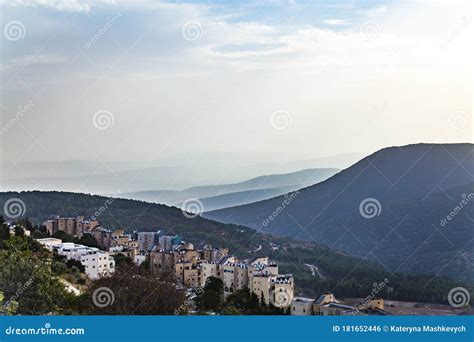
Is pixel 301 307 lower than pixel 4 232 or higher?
lower

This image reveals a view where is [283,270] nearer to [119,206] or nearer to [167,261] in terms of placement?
[167,261]

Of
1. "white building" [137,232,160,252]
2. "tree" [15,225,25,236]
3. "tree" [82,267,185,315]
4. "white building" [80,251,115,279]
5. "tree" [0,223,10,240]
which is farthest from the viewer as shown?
"white building" [137,232,160,252]

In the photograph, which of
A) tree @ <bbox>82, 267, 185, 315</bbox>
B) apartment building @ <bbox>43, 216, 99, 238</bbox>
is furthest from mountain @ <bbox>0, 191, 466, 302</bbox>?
tree @ <bbox>82, 267, 185, 315</bbox>

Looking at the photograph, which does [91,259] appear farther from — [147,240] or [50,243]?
[147,240]

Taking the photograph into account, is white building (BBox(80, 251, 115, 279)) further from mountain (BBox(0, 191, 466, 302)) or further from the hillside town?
mountain (BBox(0, 191, 466, 302))

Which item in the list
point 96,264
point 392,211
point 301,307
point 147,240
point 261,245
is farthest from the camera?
point 392,211

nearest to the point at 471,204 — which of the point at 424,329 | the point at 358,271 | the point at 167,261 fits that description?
the point at 358,271

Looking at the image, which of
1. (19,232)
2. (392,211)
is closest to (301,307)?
(19,232)

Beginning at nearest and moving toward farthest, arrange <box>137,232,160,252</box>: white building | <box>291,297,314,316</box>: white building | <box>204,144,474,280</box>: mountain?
<box>291,297,314,316</box>: white building → <box>137,232,160,252</box>: white building → <box>204,144,474,280</box>: mountain
